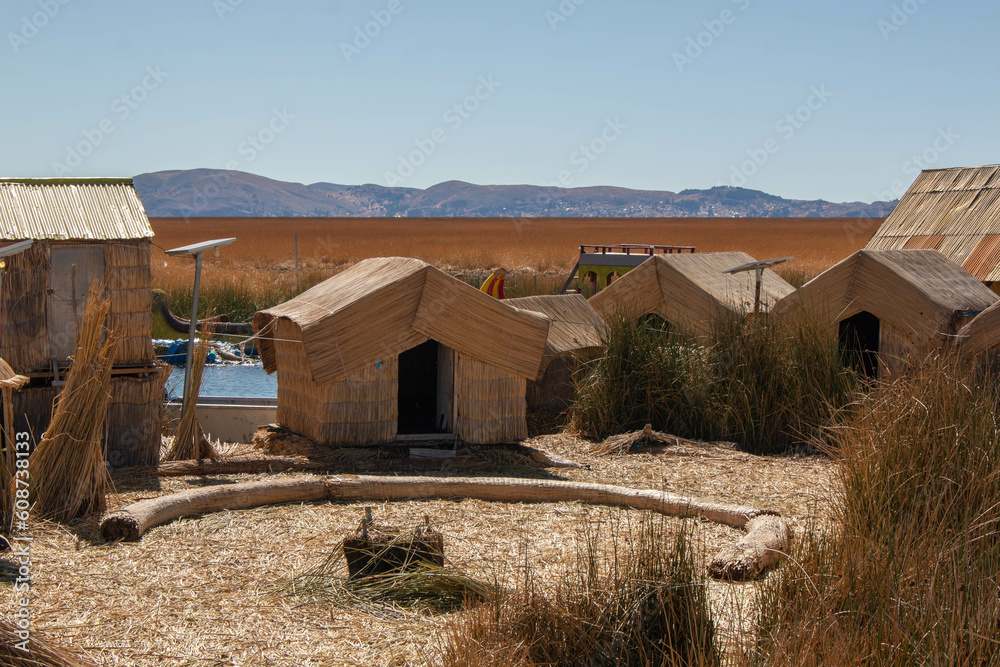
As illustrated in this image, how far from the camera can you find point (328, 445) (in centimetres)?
724

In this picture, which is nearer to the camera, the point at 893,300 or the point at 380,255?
the point at 893,300

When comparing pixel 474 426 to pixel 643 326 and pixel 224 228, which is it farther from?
pixel 224 228

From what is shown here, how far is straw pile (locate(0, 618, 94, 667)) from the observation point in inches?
114

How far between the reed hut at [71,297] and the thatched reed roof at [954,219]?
8682 mm

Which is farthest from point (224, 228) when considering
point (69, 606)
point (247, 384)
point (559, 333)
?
point (69, 606)

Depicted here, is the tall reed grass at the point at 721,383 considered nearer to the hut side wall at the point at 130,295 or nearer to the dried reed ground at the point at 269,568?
the dried reed ground at the point at 269,568

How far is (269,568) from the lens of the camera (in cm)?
463

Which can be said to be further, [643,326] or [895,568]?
[643,326]

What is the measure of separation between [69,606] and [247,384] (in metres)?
10.8

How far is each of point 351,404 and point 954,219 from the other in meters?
8.90

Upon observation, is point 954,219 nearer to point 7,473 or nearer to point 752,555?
point 752,555

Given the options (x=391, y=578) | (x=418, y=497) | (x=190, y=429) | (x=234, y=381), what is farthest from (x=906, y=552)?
(x=234, y=381)

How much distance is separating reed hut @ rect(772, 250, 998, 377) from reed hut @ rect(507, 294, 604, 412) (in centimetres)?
206

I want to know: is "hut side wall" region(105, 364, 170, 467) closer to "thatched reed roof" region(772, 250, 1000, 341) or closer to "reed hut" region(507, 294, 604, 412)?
"reed hut" region(507, 294, 604, 412)
